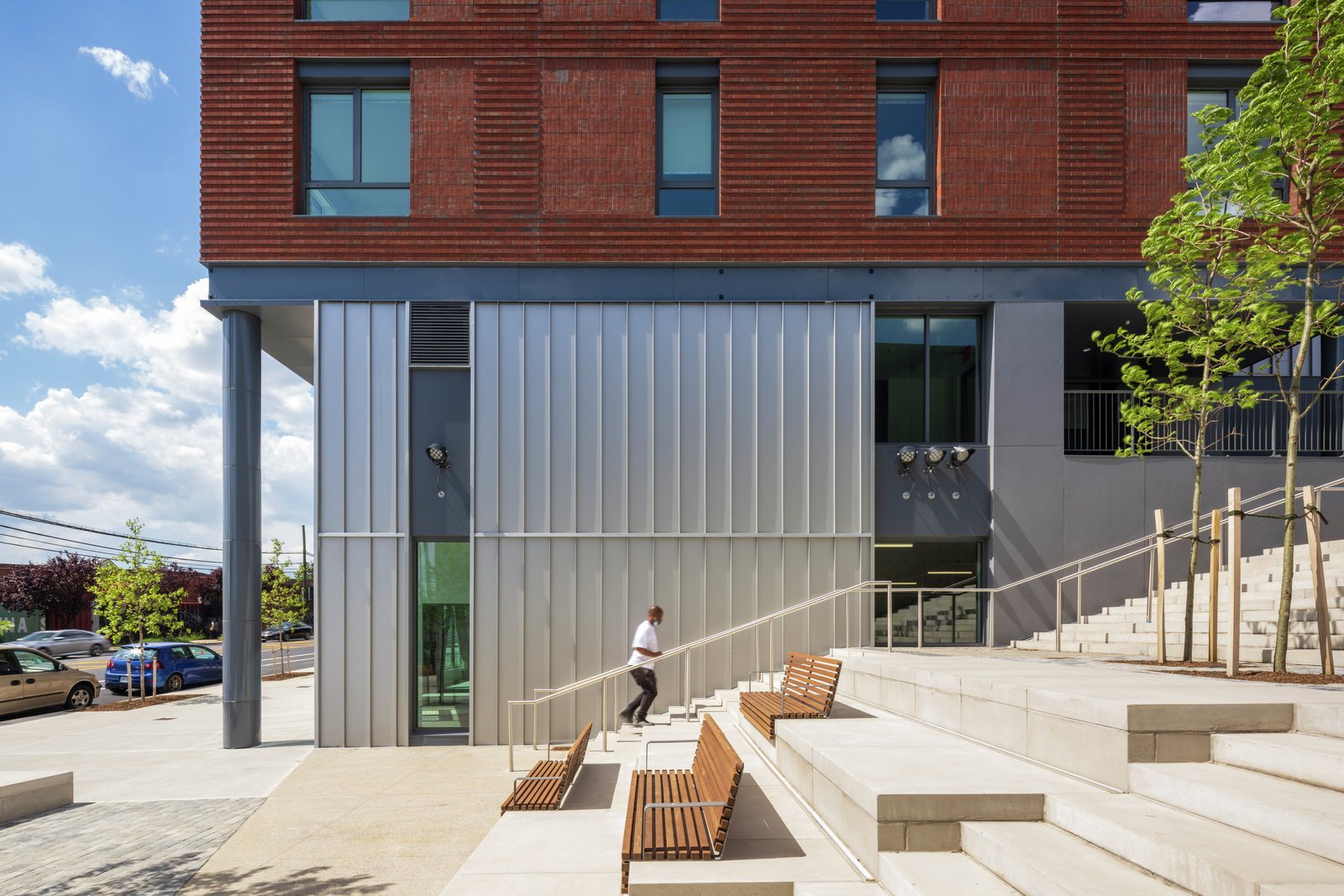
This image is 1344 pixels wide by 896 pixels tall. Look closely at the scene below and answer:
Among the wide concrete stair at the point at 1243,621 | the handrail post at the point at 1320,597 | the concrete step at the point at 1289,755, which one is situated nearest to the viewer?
the concrete step at the point at 1289,755

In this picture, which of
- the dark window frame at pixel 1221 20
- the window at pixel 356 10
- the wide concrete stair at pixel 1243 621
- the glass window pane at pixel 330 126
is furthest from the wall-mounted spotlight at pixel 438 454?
the dark window frame at pixel 1221 20

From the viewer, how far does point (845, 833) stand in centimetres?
502

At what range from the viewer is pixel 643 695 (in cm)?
1073

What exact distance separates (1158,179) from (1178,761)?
11.1 metres

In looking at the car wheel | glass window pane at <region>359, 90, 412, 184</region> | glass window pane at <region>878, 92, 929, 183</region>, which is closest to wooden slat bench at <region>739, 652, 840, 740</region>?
glass window pane at <region>878, 92, 929, 183</region>

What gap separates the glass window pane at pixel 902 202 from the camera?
493 inches

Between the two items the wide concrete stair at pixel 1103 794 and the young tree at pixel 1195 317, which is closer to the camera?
the wide concrete stair at pixel 1103 794

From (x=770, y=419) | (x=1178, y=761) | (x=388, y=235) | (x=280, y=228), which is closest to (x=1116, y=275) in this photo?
(x=770, y=419)

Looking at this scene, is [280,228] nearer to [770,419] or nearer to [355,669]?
[355,669]

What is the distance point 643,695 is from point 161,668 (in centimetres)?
1603

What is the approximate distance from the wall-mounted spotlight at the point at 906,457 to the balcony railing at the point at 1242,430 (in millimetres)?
2676

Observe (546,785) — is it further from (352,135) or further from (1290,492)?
(352,135)

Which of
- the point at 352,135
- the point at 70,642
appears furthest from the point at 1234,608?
the point at 70,642

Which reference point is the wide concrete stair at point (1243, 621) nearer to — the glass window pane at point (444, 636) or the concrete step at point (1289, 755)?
the concrete step at point (1289, 755)
